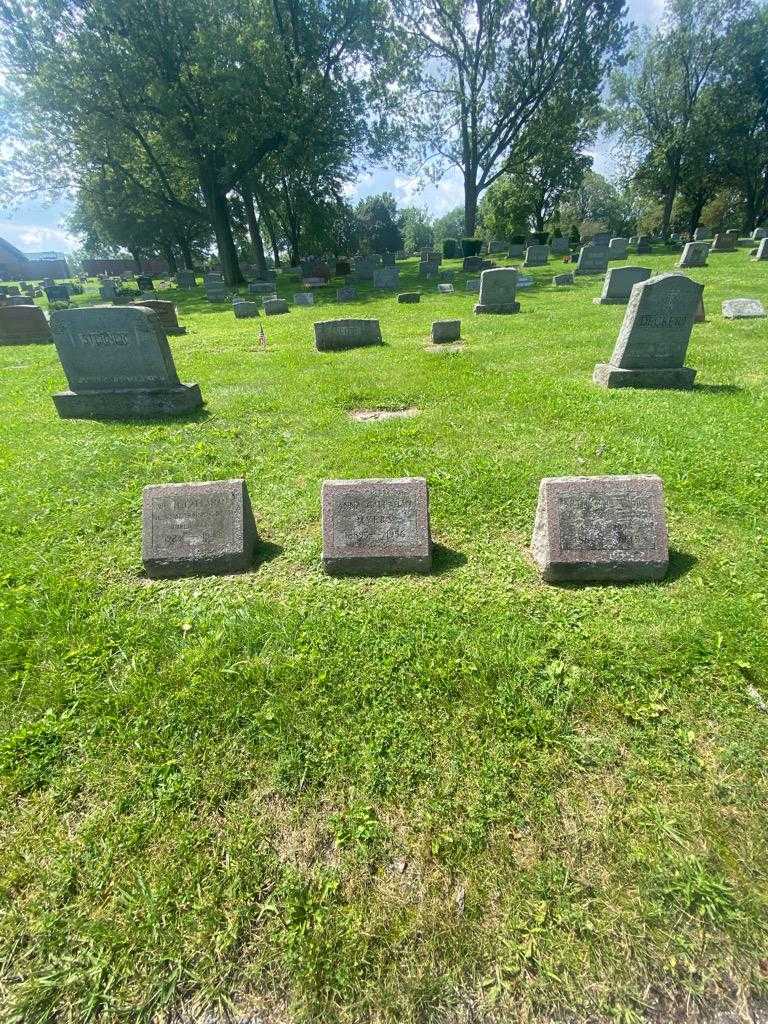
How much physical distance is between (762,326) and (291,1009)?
13463 mm

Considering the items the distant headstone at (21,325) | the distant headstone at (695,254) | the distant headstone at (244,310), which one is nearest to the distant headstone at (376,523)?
the distant headstone at (21,325)

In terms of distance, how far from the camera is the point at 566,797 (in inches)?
85.0

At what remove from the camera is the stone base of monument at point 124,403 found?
7.08 m

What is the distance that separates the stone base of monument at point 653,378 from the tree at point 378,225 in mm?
41639

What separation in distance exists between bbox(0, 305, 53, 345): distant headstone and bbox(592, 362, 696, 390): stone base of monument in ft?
52.3

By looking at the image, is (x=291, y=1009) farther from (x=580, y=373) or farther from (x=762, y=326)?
(x=762, y=326)

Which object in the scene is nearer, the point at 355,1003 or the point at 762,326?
the point at 355,1003

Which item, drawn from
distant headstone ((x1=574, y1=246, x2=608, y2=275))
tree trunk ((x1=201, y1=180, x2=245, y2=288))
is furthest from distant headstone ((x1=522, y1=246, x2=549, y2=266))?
tree trunk ((x1=201, y1=180, x2=245, y2=288))

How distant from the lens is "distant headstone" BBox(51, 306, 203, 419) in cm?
682

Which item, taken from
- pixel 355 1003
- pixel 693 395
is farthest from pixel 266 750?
pixel 693 395

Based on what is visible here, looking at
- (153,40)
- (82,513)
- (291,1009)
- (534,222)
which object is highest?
(153,40)

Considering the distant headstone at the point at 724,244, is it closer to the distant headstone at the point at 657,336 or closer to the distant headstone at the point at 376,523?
the distant headstone at the point at 657,336

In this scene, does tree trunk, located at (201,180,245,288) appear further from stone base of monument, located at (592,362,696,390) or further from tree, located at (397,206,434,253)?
tree, located at (397,206,434,253)

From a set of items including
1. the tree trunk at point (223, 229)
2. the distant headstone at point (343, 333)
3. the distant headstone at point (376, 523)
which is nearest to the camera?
the distant headstone at point (376, 523)
